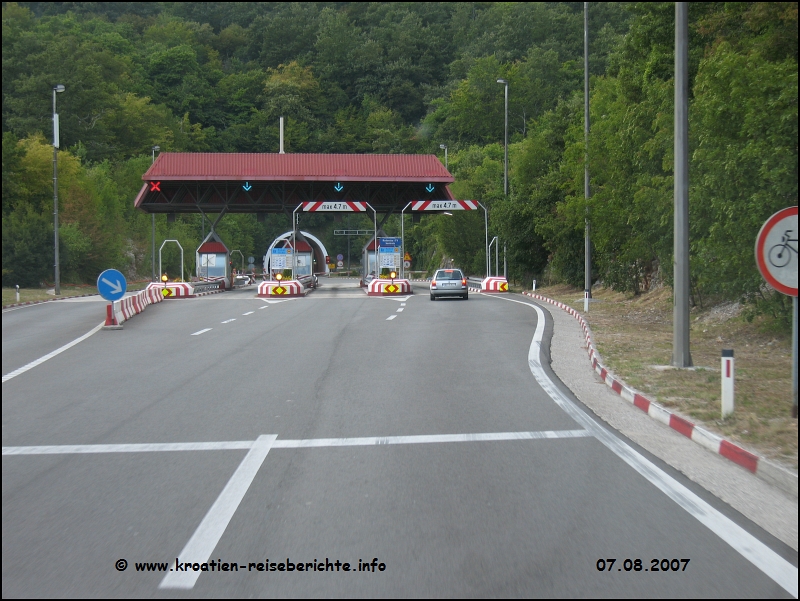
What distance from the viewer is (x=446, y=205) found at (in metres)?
51.6

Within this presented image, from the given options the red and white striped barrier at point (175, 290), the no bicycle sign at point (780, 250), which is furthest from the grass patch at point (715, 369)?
the red and white striped barrier at point (175, 290)

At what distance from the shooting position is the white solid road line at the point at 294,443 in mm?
8297

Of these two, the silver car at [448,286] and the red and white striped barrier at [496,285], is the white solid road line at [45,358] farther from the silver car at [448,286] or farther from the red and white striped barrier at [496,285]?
the red and white striped barrier at [496,285]

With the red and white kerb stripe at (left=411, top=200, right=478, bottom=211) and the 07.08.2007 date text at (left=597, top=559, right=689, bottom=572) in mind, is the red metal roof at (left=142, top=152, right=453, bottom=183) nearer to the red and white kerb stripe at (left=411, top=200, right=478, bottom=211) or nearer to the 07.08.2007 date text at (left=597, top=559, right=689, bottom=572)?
the red and white kerb stripe at (left=411, top=200, right=478, bottom=211)

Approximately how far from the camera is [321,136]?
113 metres

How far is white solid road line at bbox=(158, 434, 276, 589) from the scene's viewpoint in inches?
195

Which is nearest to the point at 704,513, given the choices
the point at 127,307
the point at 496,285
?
the point at 127,307

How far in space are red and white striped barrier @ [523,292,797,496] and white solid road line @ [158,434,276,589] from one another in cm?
427

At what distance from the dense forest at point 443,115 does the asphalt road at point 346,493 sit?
6.43 meters

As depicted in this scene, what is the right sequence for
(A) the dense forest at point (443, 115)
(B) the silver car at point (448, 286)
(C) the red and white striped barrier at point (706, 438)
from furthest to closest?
(B) the silver car at point (448, 286) < (A) the dense forest at point (443, 115) < (C) the red and white striped barrier at point (706, 438)

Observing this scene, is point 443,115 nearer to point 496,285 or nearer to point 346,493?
point 496,285

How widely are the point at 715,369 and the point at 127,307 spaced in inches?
730

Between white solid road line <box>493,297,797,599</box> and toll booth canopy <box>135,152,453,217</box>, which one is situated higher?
toll booth canopy <box>135,152,453,217</box>

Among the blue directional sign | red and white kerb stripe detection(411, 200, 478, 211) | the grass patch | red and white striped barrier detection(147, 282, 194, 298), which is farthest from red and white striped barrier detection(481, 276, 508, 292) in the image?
the blue directional sign
